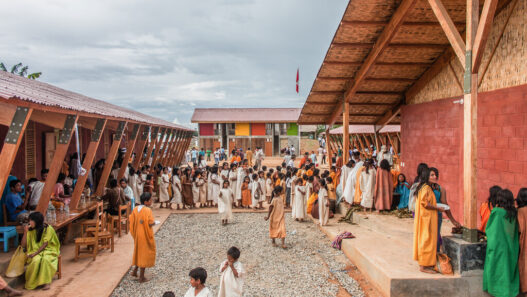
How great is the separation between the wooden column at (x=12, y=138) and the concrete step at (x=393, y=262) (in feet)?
17.9

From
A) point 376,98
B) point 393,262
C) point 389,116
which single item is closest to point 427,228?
point 393,262

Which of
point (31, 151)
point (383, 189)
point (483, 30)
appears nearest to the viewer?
point (483, 30)

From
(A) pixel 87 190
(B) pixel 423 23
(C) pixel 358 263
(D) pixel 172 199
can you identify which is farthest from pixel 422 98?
(A) pixel 87 190

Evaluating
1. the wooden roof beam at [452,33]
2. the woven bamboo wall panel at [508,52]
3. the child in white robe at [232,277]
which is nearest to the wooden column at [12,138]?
the child in white robe at [232,277]

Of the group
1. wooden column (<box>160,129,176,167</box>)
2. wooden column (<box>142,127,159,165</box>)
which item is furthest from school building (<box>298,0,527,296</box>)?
wooden column (<box>160,129,176,167</box>)

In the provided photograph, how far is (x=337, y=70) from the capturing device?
9.15m

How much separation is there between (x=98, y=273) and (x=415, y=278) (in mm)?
5020

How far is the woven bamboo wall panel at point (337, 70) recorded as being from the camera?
891 cm

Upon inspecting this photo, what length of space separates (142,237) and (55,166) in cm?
213

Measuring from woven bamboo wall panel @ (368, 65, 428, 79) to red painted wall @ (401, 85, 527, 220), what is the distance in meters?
0.86

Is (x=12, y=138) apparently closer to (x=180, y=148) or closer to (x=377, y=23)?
(x=377, y=23)

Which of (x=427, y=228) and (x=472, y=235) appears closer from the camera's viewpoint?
(x=472, y=235)

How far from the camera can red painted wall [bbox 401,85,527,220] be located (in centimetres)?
594

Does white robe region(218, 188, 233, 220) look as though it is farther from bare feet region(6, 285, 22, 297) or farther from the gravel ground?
bare feet region(6, 285, 22, 297)
